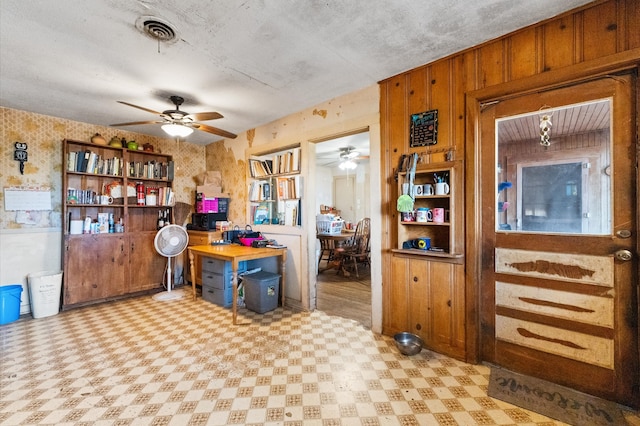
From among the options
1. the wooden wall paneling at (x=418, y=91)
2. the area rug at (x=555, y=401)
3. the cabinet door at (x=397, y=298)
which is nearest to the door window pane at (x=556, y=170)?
the wooden wall paneling at (x=418, y=91)

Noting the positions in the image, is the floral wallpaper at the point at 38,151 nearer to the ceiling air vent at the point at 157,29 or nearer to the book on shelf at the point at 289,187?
the book on shelf at the point at 289,187

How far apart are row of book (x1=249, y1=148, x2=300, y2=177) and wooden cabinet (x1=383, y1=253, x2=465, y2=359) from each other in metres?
1.81

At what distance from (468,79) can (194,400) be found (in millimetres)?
3114

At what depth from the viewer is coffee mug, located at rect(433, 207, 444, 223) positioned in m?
2.34

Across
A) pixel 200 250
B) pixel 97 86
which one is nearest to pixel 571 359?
pixel 200 250

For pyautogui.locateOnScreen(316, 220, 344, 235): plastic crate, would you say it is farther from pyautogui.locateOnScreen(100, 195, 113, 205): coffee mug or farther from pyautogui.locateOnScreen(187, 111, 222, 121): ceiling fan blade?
pyautogui.locateOnScreen(100, 195, 113, 205): coffee mug

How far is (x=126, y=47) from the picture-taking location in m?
2.13

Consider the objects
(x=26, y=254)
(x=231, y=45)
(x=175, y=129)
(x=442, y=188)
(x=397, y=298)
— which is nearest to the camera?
(x=231, y=45)

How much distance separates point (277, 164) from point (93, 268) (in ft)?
9.38

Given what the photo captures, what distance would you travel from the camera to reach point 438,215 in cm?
235

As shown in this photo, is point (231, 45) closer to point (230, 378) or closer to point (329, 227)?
point (230, 378)

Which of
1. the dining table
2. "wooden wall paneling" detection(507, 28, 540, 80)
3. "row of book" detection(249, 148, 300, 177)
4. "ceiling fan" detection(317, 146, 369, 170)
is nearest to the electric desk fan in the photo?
"row of book" detection(249, 148, 300, 177)

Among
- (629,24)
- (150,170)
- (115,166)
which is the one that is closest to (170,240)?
(150,170)

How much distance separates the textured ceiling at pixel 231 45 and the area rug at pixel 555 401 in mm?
2519
